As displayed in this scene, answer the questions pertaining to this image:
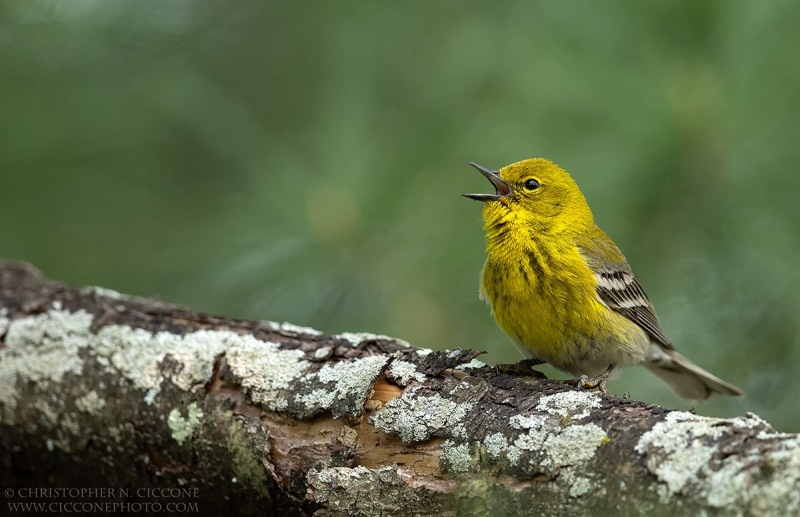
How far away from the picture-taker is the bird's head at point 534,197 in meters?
4.59

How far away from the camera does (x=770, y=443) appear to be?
7.32ft

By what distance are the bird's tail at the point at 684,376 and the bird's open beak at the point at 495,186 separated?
1.23 metres

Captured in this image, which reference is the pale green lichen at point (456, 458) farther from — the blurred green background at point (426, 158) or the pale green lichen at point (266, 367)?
the blurred green background at point (426, 158)

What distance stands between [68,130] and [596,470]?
154 inches

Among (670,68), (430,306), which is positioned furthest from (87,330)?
(670,68)

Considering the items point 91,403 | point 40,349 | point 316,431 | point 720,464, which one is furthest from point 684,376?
point 40,349

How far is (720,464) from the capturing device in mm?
2256

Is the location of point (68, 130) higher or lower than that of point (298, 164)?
higher

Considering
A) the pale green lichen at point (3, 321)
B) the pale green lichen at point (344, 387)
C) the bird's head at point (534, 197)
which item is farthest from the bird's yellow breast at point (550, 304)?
the pale green lichen at point (3, 321)

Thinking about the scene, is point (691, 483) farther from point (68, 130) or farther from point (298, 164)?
point (68, 130)

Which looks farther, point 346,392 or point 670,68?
point 670,68

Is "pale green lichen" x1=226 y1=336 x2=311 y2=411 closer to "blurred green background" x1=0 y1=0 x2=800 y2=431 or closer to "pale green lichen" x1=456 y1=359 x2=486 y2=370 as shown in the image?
"pale green lichen" x1=456 y1=359 x2=486 y2=370

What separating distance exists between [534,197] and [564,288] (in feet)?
2.51

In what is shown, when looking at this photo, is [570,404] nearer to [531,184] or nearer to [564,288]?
[564,288]
